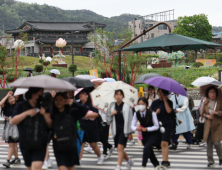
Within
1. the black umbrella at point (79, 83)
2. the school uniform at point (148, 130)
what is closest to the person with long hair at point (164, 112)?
the school uniform at point (148, 130)

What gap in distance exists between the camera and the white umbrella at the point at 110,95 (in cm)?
Answer: 647

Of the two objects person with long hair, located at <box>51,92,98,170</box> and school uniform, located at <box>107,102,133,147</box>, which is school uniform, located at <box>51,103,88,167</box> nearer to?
person with long hair, located at <box>51,92,98,170</box>

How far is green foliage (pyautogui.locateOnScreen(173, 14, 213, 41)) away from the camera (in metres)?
63.4

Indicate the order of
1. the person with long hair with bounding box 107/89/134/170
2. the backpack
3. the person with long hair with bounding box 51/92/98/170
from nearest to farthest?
1. the backpack
2. the person with long hair with bounding box 51/92/98/170
3. the person with long hair with bounding box 107/89/134/170

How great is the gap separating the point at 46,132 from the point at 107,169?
2489 mm

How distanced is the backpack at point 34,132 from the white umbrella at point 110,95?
86.2 inches

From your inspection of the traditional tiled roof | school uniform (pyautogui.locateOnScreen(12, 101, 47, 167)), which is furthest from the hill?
school uniform (pyautogui.locateOnScreen(12, 101, 47, 167))

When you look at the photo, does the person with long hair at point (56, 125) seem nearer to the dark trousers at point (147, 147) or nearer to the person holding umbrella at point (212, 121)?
the dark trousers at point (147, 147)

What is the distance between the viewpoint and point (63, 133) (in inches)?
175

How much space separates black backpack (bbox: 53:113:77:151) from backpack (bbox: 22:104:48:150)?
156 millimetres

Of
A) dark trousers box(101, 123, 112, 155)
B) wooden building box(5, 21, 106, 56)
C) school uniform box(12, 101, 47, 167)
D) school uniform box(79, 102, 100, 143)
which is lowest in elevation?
dark trousers box(101, 123, 112, 155)

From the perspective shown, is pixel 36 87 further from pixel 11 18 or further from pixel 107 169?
pixel 11 18

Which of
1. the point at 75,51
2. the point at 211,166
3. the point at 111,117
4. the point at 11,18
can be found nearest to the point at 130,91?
the point at 111,117

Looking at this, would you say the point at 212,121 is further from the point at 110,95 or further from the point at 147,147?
the point at 110,95
